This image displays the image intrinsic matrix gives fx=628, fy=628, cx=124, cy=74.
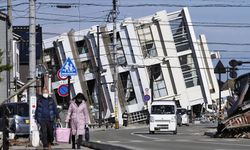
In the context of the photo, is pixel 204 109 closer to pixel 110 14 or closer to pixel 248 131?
pixel 110 14

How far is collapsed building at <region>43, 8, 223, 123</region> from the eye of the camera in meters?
75.4

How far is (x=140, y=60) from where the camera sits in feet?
248

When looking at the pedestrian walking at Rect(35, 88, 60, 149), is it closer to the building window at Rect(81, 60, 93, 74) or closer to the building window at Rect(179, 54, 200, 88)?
the building window at Rect(179, 54, 200, 88)

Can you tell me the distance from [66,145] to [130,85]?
55.5m

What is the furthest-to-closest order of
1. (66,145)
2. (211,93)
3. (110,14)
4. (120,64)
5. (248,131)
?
(211,93) < (120,64) < (110,14) < (248,131) < (66,145)

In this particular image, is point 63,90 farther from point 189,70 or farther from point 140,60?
point 189,70

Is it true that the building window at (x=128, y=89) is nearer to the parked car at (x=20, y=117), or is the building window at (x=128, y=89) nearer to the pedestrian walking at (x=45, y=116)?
the parked car at (x=20, y=117)

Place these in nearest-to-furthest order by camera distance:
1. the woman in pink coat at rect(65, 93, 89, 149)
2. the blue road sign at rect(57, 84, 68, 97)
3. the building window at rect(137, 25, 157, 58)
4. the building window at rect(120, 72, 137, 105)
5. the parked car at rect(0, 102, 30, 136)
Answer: the woman in pink coat at rect(65, 93, 89, 149) < the blue road sign at rect(57, 84, 68, 97) < the parked car at rect(0, 102, 30, 136) < the building window at rect(137, 25, 157, 58) < the building window at rect(120, 72, 137, 105)

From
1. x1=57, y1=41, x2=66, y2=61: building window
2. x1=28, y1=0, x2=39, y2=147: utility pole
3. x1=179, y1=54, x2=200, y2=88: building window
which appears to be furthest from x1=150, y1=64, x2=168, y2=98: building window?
x1=28, y1=0, x2=39, y2=147: utility pole

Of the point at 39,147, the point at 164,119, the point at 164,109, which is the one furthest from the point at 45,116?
the point at 164,109

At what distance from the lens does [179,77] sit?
77250mm

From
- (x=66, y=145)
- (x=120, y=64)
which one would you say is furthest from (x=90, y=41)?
(x=66, y=145)

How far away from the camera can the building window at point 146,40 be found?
76188 millimetres

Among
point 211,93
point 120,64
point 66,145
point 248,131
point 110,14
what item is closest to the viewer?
point 66,145
